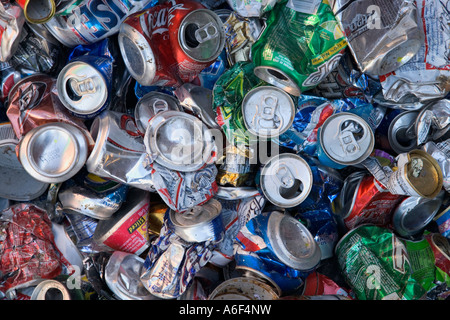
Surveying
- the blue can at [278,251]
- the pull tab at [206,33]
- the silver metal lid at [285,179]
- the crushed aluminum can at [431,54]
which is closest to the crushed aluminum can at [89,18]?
the pull tab at [206,33]

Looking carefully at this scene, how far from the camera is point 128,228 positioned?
1455 mm

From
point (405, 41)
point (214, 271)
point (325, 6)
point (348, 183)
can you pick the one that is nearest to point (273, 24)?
point (325, 6)

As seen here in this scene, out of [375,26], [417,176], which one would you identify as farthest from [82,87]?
[417,176]

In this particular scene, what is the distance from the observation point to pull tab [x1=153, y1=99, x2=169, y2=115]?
1.52 metres

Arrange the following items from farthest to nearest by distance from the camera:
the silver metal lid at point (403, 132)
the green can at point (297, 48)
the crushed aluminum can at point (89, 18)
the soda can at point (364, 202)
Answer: the silver metal lid at point (403, 132)
the soda can at point (364, 202)
the crushed aluminum can at point (89, 18)
the green can at point (297, 48)

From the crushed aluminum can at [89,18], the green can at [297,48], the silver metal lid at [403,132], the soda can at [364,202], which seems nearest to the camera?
the green can at [297,48]

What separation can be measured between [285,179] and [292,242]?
0.69ft

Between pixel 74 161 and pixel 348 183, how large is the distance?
957 mm

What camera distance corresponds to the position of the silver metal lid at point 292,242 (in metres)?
1.34

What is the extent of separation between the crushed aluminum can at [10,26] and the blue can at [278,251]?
976mm

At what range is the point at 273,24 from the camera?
4.36ft

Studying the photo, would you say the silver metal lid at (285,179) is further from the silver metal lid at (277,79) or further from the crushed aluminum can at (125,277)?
the crushed aluminum can at (125,277)

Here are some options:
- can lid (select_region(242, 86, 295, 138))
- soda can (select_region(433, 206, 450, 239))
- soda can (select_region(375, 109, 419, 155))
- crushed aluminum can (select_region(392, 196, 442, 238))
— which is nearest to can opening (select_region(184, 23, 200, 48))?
can lid (select_region(242, 86, 295, 138))

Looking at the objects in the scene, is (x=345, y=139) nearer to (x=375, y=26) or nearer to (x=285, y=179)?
(x=285, y=179)
